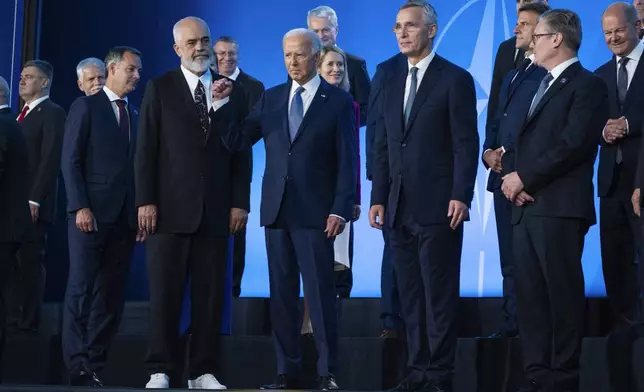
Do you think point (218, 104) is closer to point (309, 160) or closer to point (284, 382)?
point (309, 160)

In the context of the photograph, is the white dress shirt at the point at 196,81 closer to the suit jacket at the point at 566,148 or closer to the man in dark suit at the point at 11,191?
the man in dark suit at the point at 11,191

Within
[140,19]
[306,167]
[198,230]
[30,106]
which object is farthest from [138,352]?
[140,19]

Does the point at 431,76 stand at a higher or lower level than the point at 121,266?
higher

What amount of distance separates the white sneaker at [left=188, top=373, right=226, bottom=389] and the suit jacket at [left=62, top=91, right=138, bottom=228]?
107cm

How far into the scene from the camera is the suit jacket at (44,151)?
6398 mm

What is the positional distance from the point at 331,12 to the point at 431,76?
5.93 ft

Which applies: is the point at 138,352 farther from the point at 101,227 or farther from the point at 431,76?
the point at 431,76

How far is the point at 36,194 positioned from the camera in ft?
21.0

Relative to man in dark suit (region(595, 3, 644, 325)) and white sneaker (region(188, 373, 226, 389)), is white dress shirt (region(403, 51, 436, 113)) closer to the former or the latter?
man in dark suit (region(595, 3, 644, 325))

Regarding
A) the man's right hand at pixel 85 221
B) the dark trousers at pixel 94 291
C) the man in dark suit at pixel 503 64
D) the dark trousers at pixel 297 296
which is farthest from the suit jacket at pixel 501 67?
the man's right hand at pixel 85 221

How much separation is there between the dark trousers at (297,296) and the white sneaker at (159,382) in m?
0.47

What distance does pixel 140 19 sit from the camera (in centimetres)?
797

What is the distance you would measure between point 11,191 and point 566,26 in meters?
2.70

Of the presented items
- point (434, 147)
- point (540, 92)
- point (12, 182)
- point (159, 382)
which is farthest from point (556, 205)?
point (12, 182)
